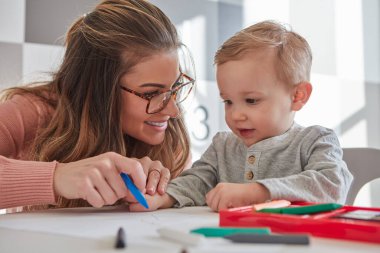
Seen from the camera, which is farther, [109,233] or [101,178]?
[101,178]

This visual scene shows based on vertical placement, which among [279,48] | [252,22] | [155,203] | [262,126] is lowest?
[155,203]

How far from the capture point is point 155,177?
102cm

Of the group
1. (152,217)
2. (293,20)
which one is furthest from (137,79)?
(293,20)

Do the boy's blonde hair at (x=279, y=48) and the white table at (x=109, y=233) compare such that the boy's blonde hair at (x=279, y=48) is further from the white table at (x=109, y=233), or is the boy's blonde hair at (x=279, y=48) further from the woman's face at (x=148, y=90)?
the white table at (x=109, y=233)

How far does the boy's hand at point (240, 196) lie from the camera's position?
883 mm

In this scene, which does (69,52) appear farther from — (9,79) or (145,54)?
(9,79)

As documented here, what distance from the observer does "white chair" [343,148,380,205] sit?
4.28 ft

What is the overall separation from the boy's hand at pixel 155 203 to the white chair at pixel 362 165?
0.58m

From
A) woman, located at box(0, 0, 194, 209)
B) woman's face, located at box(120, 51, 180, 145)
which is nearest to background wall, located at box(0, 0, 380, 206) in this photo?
woman, located at box(0, 0, 194, 209)

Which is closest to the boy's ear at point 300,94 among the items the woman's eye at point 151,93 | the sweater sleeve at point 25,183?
the woman's eye at point 151,93

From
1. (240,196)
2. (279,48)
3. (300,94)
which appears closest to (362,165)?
(300,94)

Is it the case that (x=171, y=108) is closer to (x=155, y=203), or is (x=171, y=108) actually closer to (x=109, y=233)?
(x=155, y=203)

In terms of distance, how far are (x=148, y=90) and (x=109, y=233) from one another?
64 centimetres

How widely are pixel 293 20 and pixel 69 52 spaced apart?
1557 millimetres
